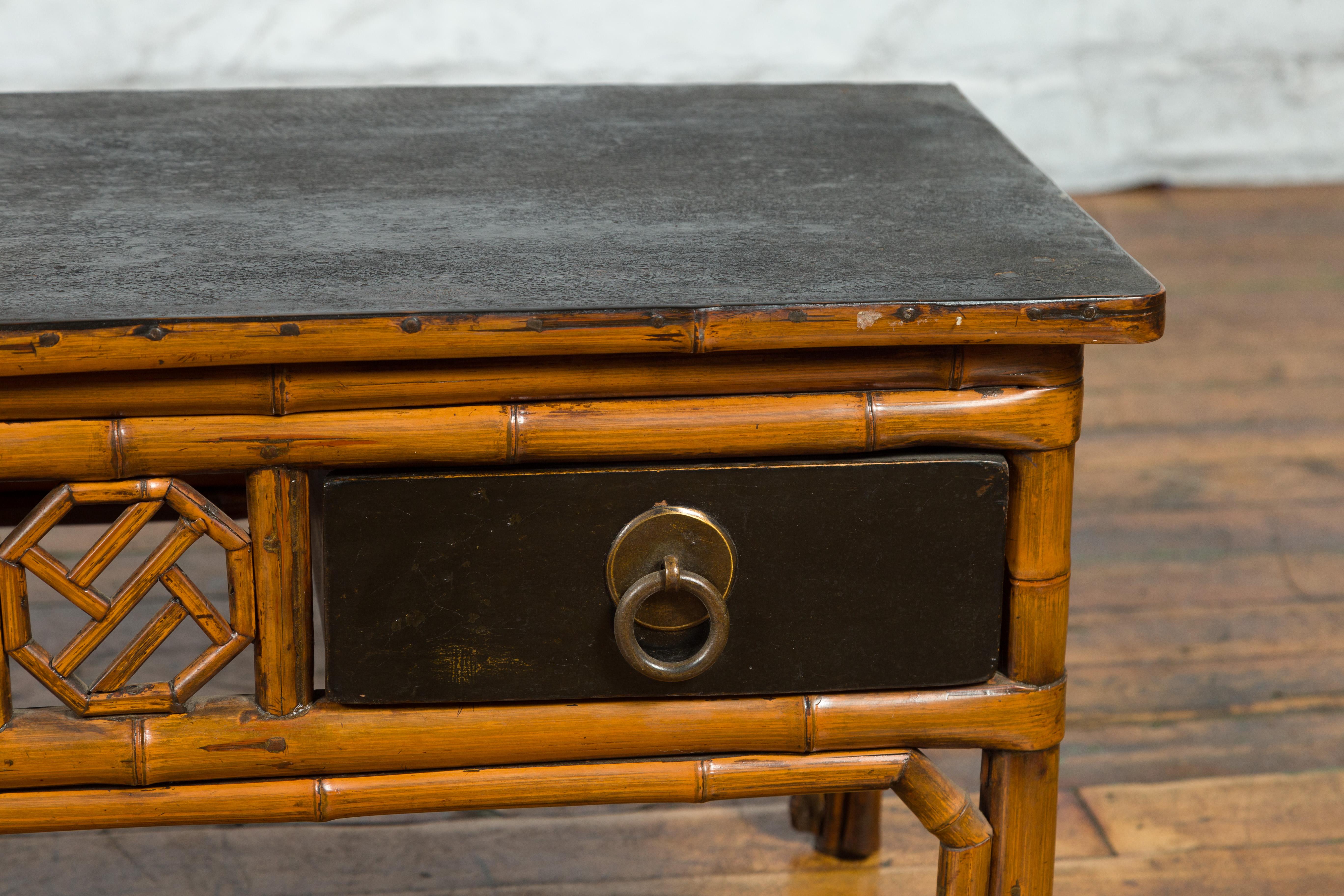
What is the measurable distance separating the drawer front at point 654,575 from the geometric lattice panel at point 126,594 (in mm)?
53

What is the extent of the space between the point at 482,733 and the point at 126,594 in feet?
0.65

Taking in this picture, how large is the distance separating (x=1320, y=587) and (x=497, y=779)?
134cm

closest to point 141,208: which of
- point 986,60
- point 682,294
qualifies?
point 682,294

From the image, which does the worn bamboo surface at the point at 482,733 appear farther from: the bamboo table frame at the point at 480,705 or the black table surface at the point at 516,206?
the black table surface at the point at 516,206

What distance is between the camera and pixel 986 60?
3.52 m

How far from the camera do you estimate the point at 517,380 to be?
0.70 meters

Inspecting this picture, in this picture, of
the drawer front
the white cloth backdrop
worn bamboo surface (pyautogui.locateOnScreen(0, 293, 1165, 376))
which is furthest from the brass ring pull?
the white cloth backdrop

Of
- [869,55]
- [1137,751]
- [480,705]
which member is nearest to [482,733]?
[480,705]

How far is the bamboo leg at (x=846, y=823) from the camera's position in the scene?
125cm

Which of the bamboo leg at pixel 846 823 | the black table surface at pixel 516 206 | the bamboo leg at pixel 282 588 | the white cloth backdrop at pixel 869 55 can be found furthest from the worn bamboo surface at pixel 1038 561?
the white cloth backdrop at pixel 869 55

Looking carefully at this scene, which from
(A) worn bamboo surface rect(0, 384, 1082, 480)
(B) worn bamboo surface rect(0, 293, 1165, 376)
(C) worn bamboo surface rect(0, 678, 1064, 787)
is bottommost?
(C) worn bamboo surface rect(0, 678, 1064, 787)

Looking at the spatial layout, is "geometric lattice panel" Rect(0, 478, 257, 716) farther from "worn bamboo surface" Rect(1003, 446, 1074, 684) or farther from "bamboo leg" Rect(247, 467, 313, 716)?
"worn bamboo surface" Rect(1003, 446, 1074, 684)

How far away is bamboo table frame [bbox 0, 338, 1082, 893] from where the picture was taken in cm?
70

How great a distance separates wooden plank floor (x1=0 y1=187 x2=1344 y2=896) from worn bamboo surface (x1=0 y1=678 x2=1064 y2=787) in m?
0.51
